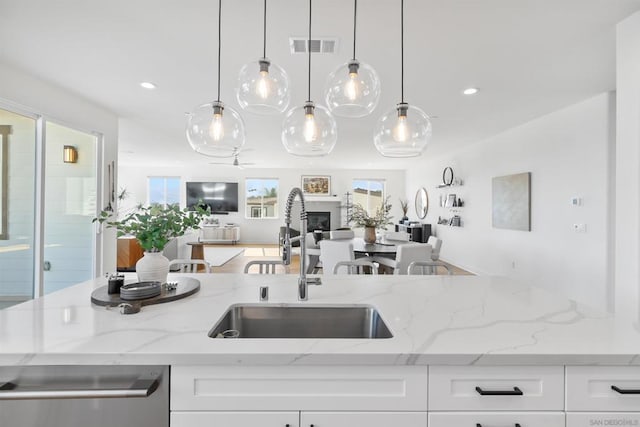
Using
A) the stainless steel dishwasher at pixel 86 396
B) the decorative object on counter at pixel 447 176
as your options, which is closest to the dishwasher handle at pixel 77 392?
the stainless steel dishwasher at pixel 86 396

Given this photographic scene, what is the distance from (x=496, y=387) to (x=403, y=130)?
111 centimetres

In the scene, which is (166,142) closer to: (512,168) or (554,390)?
(512,168)

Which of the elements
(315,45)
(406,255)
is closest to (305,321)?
(315,45)

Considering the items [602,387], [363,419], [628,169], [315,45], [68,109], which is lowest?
[363,419]

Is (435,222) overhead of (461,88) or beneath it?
beneath

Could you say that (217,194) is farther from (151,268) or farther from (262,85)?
(262,85)

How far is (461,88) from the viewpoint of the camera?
329cm

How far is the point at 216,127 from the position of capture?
1.51 meters

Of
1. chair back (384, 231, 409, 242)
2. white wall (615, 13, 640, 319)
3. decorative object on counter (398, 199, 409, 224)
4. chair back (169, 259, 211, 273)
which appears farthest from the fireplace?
white wall (615, 13, 640, 319)

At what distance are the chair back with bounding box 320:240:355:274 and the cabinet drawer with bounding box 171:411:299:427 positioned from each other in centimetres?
290

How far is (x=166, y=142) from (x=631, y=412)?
22.5ft

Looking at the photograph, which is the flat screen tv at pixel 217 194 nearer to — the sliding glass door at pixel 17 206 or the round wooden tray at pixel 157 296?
the sliding glass door at pixel 17 206

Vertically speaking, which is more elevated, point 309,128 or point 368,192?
point 368,192

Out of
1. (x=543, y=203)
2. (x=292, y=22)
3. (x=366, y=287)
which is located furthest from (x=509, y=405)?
(x=543, y=203)
